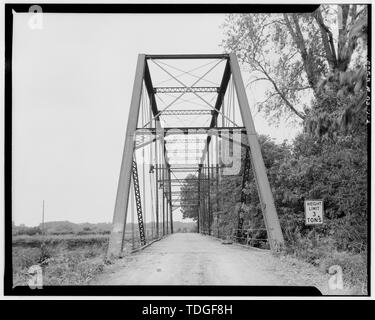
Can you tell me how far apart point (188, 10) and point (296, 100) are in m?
8.31

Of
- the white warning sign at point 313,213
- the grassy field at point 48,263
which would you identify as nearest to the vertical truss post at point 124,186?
the grassy field at point 48,263

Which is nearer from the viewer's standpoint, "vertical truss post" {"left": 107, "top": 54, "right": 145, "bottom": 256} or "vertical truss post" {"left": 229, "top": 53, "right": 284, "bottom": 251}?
"vertical truss post" {"left": 107, "top": 54, "right": 145, "bottom": 256}

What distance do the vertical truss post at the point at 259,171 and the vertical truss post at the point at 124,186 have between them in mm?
2705

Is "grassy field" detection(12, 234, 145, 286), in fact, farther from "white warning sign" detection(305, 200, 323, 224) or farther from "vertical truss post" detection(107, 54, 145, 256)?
"white warning sign" detection(305, 200, 323, 224)

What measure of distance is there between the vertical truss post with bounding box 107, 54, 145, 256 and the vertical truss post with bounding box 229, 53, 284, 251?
2705mm

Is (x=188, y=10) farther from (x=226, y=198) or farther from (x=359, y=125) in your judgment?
(x=226, y=198)

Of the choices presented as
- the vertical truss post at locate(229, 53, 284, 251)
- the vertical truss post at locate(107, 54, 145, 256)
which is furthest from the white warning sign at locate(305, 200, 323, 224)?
the vertical truss post at locate(107, 54, 145, 256)

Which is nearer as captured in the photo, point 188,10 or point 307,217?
point 188,10

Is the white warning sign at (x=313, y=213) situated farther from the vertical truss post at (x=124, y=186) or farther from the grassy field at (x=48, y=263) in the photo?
the vertical truss post at (x=124, y=186)

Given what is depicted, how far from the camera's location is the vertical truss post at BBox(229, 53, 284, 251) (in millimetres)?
Result: 11633

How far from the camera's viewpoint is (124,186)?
38.9ft

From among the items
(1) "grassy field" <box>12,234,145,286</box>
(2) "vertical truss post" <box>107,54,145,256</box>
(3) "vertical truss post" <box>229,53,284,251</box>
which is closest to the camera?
(1) "grassy field" <box>12,234,145,286</box>
